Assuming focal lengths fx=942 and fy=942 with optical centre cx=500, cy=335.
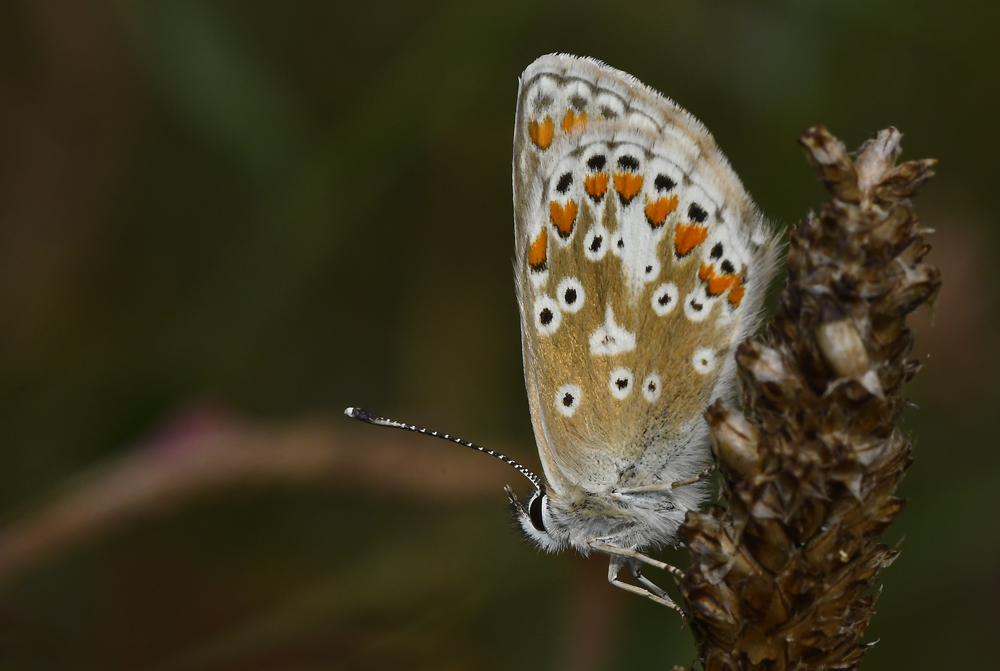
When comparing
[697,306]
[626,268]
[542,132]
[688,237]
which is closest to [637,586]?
[697,306]

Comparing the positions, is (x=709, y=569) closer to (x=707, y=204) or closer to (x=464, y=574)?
(x=707, y=204)

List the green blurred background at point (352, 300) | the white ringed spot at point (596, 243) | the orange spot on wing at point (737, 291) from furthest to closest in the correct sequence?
the green blurred background at point (352, 300) < the white ringed spot at point (596, 243) < the orange spot on wing at point (737, 291)

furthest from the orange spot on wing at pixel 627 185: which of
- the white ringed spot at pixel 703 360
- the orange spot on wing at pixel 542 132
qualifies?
the white ringed spot at pixel 703 360

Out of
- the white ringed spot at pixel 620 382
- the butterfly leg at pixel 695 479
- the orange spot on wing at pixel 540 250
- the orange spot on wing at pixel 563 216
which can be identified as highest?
A: the orange spot on wing at pixel 563 216

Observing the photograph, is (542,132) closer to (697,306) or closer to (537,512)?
(697,306)

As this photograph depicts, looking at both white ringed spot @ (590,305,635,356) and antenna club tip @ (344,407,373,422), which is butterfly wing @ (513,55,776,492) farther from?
antenna club tip @ (344,407,373,422)

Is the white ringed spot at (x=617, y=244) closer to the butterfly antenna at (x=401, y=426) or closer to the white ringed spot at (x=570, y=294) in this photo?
the white ringed spot at (x=570, y=294)
